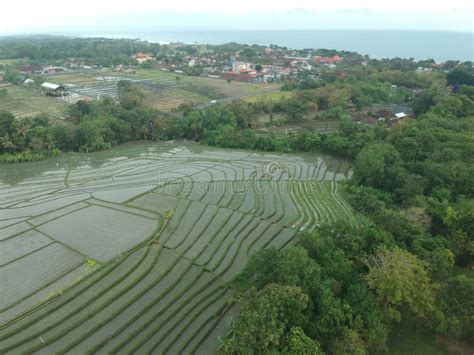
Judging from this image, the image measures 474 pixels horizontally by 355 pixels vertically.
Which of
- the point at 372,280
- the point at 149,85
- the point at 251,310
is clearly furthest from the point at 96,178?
the point at 149,85

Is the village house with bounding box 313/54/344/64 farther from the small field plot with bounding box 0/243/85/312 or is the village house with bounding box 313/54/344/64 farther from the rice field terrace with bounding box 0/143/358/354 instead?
the small field plot with bounding box 0/243/85/312

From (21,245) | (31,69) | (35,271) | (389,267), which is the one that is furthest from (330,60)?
(35,271)

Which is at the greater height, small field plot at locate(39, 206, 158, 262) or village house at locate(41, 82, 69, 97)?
village house at locate(41, 82, 69, 97)

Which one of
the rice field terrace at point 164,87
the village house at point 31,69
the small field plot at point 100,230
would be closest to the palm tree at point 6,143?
the small field plot at point 100,230

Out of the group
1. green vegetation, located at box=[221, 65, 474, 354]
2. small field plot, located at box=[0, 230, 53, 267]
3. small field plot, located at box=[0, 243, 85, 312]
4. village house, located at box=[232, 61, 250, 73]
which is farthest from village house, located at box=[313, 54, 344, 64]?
small field plot, located at box=[0, 243, 85, 312]

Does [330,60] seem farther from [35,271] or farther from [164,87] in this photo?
[35,271]

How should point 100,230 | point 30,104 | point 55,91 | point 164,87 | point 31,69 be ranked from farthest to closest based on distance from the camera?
point 31,69 → point 164,87 → point 55,91 → point 30,104 → point 100,230

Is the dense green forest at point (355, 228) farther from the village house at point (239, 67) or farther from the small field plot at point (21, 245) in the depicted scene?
the village house at point (239, 67)
